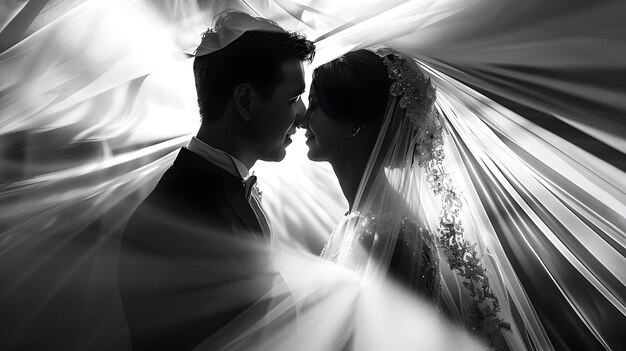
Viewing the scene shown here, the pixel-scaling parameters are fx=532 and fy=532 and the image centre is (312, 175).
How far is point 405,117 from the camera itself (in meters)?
2.04

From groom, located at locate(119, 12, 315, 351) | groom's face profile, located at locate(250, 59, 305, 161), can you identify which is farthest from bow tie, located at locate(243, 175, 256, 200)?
groom's face profile, located at locate(250, 59, 305, 161)

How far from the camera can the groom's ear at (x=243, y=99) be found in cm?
164

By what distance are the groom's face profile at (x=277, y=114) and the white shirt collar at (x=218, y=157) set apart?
4.3 inches

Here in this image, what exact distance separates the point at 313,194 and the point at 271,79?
0.80 metres

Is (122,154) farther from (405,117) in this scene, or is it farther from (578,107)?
(578,107)

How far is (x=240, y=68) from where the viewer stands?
5.42 ft

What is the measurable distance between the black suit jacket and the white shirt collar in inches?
1.1

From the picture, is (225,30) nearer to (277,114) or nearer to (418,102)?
(277,114)

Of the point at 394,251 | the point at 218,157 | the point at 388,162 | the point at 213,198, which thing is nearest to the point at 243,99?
the point at 218,157

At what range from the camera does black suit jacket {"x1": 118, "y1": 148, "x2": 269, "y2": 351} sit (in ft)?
4.37

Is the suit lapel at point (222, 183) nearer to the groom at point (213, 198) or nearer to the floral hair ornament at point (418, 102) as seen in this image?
the groom at point (213, 198)

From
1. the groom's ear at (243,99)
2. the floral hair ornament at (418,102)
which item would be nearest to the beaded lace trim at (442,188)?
the floral hair ornament at (418,102)

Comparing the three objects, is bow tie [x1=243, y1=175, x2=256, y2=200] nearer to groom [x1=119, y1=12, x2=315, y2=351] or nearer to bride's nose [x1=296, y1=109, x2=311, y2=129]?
groom [x1=119, y1=12, x2=315, y2=351]

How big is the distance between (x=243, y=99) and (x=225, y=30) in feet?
1.20
